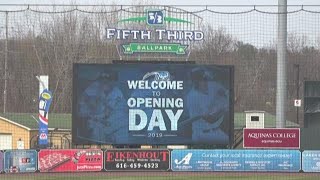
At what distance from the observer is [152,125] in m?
17.6

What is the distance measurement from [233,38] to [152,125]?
16.0 feet

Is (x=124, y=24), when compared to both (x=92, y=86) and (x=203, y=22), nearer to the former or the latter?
(x=203, y=22)

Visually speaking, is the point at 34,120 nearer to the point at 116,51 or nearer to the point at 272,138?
the point at 116,51

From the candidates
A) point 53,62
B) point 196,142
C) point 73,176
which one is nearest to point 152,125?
point 196,142

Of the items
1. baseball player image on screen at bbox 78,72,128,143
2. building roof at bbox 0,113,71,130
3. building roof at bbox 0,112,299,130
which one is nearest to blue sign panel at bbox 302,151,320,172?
baseball player image on screen at bbox 78,72,128,143

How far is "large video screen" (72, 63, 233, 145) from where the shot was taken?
691 inches

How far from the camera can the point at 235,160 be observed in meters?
18.2

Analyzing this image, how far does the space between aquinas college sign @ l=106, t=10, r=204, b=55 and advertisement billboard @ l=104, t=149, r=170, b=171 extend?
3658 mm

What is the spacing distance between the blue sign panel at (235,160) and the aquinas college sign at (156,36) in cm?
399

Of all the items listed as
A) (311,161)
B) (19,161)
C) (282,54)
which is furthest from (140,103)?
(311,161)

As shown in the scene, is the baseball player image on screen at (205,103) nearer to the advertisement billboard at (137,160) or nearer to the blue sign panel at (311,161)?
the advertisement billboard at (137,160)

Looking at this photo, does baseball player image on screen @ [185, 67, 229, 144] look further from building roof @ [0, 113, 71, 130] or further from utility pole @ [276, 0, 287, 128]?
building roof @ [0, 113, 71, 130]

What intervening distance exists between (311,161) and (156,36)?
23.7ft

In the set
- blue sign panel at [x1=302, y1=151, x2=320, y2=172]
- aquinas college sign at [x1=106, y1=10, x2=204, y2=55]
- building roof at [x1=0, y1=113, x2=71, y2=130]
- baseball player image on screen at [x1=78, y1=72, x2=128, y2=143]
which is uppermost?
aquinas college sign at [x1=106, y1=10, x2=204, y2=55]
